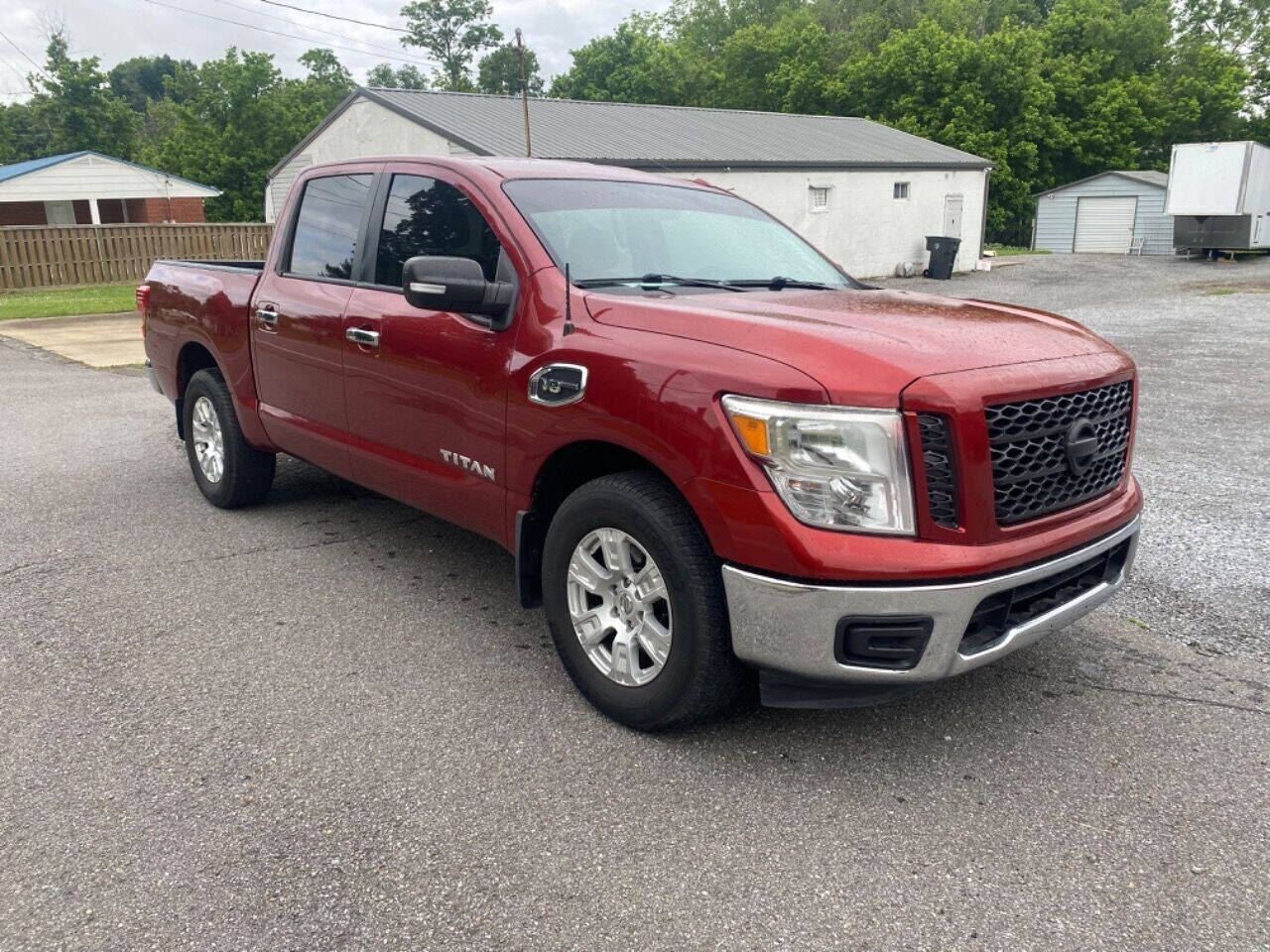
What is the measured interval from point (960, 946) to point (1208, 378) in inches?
388

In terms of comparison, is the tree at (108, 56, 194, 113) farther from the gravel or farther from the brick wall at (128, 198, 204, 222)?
the gravel

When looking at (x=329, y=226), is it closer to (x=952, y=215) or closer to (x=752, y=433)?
(x=752, y=433)

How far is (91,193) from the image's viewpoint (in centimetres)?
3794

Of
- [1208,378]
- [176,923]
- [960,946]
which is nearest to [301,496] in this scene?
[176,923]

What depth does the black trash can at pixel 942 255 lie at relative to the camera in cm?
2706

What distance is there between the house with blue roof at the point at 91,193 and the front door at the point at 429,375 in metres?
38.2

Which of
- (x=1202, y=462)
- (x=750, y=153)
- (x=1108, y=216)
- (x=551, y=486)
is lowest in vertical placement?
(x=1202, y=462)

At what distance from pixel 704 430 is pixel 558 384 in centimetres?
70

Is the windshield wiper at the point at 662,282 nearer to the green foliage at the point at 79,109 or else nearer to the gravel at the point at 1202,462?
the gravel at the point at 1202,462

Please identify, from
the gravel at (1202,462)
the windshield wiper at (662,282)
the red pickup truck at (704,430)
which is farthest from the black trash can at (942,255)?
the windshield wiper at (662,282)

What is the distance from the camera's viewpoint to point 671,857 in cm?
276

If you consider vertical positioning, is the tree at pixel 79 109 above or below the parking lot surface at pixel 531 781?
above

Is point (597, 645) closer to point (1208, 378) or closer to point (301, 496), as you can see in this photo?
point (301, 496)

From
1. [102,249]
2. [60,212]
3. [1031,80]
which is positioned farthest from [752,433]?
[1031,80]
